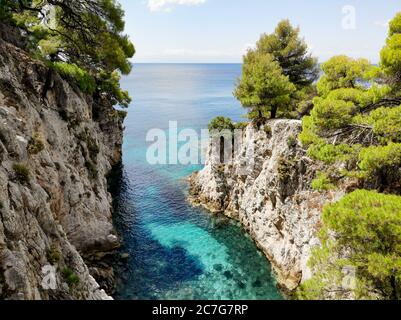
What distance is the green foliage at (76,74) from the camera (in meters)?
24.2

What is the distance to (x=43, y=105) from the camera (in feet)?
70.3

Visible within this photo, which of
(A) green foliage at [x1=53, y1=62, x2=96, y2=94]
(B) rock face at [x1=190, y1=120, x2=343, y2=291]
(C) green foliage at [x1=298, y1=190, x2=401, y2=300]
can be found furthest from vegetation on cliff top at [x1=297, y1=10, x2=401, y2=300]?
(A) green foliage at [x1=53, y1=62, x2=96, y2=94]

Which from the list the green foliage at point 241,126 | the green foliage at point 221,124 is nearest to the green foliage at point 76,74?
the green foliage at point 221,124

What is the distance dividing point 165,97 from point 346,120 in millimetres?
122035

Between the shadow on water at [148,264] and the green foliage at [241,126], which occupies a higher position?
the green foliage at [241,126]

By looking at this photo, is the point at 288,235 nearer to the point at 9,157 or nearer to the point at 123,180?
the point at 9,157

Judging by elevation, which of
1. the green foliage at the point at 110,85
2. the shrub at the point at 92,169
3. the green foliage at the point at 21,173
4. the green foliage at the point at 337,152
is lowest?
the shrub at the point at 92,169

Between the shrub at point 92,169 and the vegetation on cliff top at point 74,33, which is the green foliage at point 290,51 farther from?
the shrub at point 92,169

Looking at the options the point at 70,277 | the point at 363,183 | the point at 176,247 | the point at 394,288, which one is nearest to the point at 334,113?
the point at 363,183

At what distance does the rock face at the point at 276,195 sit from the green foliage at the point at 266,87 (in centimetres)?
234

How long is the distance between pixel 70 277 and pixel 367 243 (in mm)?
13068

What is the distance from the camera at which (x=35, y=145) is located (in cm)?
1730

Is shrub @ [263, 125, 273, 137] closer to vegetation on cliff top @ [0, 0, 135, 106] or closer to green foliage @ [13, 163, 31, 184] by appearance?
vegetation on cliff top @ [0, 0, 135, 106]

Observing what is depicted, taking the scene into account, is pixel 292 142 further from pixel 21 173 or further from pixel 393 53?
pixel 21 173
